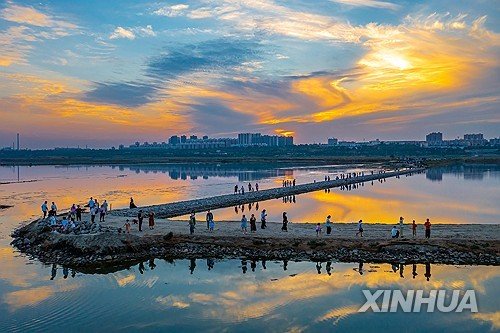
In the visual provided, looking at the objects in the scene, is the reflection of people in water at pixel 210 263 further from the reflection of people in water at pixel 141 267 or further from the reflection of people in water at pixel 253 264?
the reflection of people in water at pixel 141 267

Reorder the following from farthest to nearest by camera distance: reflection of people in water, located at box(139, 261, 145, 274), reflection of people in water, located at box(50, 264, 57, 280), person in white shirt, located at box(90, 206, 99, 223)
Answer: person in white shirt, located at box(90, 206, 99, 223), reflection of people in water, located at box(139, 261, 145, 274), reflection of people in water, located at box(50, 264, 57, 280)

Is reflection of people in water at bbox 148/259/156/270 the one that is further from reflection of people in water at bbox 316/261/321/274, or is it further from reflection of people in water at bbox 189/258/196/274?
reflection of people in water at bbox 316/261/321/274

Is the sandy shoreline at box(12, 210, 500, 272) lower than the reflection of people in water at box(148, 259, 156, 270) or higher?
higher

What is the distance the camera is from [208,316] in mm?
17469

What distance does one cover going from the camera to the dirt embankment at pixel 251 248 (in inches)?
956

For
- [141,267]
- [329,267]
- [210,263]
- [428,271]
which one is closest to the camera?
[428,271]

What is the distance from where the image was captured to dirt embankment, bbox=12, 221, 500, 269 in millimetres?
24281

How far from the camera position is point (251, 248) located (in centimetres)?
2591

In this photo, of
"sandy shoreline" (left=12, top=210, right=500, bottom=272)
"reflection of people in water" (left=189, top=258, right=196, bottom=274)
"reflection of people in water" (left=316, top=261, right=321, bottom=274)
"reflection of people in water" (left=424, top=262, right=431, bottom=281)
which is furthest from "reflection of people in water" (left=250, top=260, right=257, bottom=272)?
"reflection of people in water" (left=424, top=262, right=431, bottom=281)

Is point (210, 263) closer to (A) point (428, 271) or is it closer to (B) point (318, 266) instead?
(B) point (318, 266)

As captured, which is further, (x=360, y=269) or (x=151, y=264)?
(x=151, y=264)

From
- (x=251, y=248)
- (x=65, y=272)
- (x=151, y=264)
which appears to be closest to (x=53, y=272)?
(x=65, y=272)

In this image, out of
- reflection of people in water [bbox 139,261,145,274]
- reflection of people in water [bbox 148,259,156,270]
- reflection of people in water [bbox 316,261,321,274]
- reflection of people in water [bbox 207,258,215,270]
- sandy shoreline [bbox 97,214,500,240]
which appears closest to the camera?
reflection of people in water [bbox 316,261,321,274]

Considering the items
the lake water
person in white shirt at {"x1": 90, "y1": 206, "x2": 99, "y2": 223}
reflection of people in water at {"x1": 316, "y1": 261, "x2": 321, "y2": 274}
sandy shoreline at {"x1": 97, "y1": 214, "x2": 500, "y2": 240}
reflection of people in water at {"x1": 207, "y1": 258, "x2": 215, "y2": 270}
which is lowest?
the lake water
